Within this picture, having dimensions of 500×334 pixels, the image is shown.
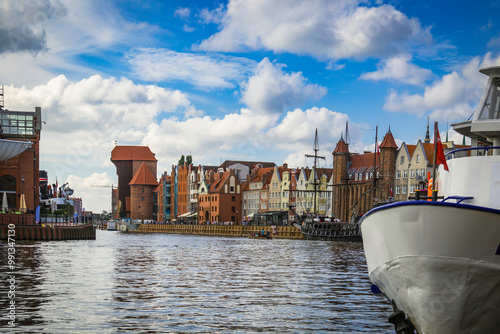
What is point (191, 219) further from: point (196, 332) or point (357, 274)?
point (196, 332)

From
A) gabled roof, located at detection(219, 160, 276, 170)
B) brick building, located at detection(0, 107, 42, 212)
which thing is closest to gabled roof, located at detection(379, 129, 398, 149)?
brick building, located at detection(0, 107, 42, 212)

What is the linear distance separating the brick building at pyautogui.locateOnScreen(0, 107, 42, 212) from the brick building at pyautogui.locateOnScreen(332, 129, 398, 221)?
5368cm

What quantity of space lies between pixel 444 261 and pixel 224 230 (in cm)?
12772

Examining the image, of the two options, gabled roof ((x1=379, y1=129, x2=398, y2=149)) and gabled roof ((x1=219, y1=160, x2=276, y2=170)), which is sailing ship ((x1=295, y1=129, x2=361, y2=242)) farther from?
gabled roof ((x1=219, y1=160, x2=276, y2=170))

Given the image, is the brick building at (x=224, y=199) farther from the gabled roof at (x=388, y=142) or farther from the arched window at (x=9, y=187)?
the arched window at (x=9, y=187)

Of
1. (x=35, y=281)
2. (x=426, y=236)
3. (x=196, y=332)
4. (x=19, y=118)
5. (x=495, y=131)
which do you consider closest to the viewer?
(x=426, y=236)

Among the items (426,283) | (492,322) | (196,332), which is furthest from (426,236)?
(196,332)

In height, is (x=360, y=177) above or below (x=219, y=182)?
above

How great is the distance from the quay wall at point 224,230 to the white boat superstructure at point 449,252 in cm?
9835

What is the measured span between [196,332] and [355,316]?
5709 millimetres

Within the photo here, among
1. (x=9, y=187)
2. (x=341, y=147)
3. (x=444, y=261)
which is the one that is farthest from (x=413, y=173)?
(x=444, y=261)

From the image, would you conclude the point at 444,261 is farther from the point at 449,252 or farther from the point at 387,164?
the point at 387,164

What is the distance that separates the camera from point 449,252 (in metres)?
14.1

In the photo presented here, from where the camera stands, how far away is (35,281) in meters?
29.9
